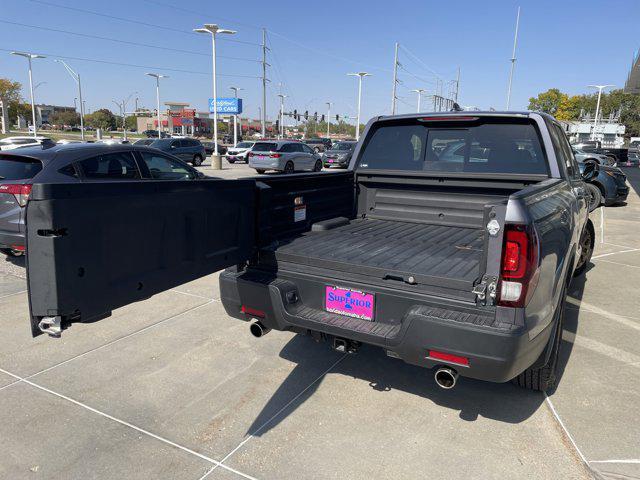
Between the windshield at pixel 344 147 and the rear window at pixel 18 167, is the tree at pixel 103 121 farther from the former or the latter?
the rear window at pixel 18 167

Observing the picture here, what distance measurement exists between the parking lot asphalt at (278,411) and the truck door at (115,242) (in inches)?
42.9

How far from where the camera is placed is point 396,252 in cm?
331

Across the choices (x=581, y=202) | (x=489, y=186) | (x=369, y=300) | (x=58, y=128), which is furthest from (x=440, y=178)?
(x=58, y=128)

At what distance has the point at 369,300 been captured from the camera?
9.41 feet

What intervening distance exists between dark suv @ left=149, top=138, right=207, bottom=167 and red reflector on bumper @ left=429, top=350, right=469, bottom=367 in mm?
24514

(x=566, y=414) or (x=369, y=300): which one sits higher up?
(x=369, y=300)

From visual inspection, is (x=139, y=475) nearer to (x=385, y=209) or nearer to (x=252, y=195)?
(x=252, y=195)

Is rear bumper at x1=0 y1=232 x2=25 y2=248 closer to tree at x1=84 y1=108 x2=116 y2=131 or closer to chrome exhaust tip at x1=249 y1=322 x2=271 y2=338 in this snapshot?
chrome exhaust tip at x1=249 y1=322 x2=271 y2=338

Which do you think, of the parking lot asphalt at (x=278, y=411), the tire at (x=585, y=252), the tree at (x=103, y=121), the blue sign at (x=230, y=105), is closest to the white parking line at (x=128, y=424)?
the parking lot asphalt at (x=278, y=411)

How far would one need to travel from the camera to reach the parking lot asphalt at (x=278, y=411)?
269 centimetres

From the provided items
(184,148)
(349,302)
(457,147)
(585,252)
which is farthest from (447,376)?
(184,148)

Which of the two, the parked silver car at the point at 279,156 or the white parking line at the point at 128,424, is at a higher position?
the parked silver car at the point at 279,156

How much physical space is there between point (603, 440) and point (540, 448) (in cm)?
44

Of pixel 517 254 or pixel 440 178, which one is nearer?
pixel 517 254
